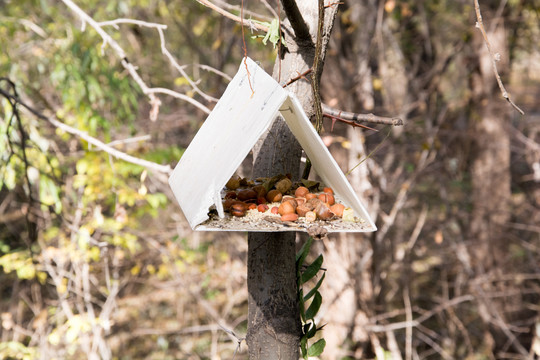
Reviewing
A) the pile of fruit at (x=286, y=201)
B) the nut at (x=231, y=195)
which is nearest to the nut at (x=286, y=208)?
the pile of fruit at (x=286, y=201)

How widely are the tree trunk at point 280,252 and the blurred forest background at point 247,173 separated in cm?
174

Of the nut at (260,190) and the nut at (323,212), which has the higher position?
the nut at (260,190)

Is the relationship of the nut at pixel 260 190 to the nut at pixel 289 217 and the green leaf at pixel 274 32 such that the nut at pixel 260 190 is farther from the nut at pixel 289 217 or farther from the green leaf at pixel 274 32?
the green leaf at pixel 274 32

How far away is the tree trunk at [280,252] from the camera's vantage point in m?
1.84

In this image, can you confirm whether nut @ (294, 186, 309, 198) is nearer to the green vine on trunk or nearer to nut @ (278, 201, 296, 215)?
nut @ (278, 201, 296, 215)

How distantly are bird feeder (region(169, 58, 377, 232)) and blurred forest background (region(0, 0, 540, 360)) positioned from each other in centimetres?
185

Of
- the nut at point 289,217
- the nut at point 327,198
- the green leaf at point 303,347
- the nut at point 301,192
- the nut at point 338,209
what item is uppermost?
the nut at point 301,192

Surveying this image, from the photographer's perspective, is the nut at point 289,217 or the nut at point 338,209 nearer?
the nut at point 289,217

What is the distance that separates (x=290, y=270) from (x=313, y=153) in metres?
0.45

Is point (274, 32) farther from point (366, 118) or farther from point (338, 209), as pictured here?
point (338, 209)

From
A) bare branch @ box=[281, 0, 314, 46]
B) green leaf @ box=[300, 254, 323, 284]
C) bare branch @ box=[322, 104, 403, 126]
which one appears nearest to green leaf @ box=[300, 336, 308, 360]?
green leaf @ box=[300, 254, 323, 284]

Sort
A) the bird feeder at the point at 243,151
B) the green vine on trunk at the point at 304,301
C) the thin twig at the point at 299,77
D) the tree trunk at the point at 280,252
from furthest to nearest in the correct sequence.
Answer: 1. the green vine on trunk at the point at 304,301
2. the tree trunk at the point at 280,252
3. the thin twig at the point at 299,77
4. the bird feeder at the point at 243,151

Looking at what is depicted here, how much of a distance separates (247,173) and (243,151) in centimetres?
345

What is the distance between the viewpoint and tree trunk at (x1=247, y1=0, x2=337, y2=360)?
72.6 inches
